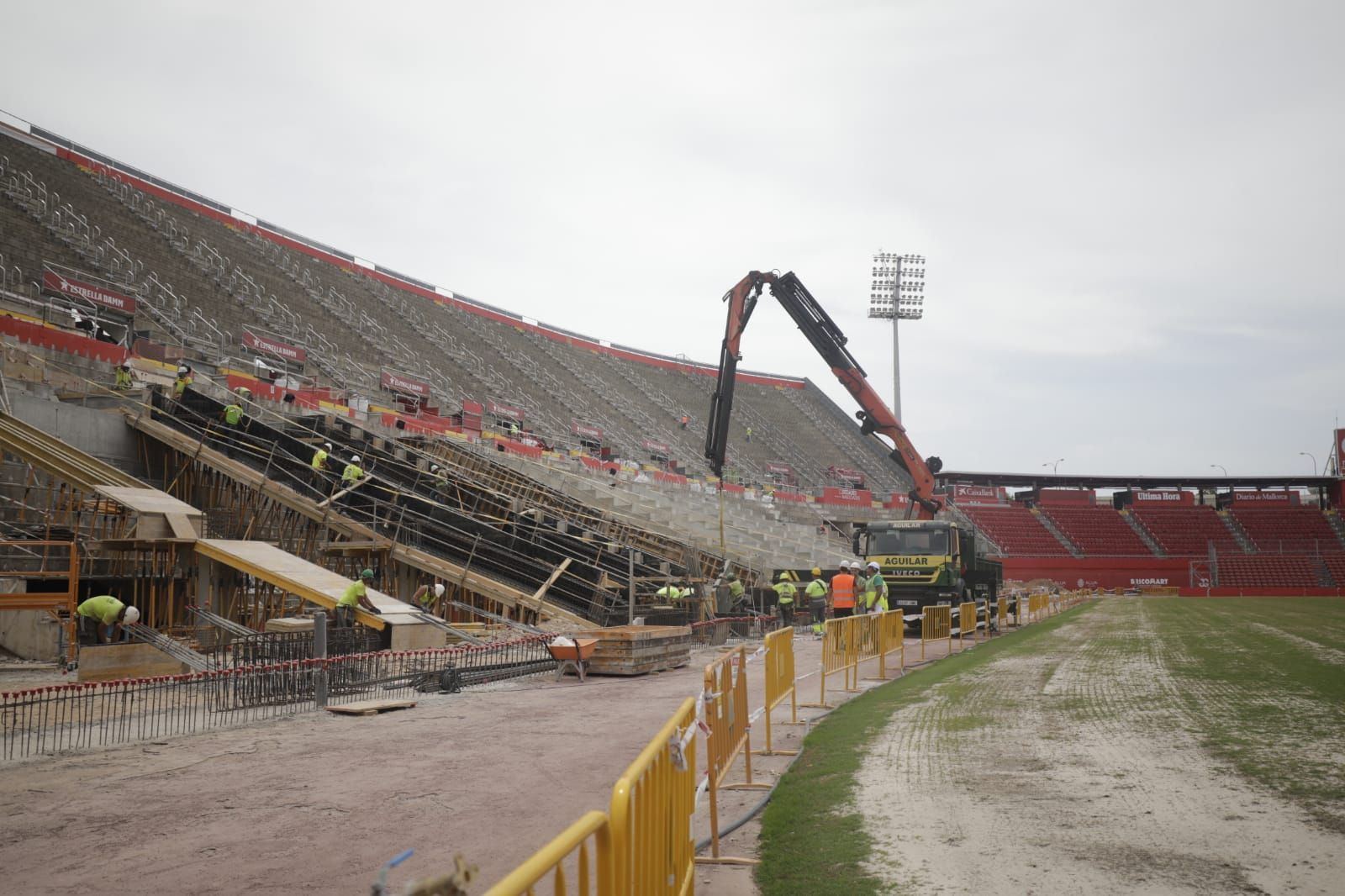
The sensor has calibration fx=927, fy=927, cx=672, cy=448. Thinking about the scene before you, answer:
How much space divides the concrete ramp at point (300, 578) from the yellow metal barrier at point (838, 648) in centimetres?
808

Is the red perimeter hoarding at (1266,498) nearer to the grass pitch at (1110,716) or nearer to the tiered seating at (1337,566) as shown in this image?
the tiered seating at (1337,566)

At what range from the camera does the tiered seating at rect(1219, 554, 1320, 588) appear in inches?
2176

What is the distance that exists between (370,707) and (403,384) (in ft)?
101

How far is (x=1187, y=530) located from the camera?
211ft

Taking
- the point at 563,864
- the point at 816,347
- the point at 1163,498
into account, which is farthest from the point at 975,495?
the point at 563,864

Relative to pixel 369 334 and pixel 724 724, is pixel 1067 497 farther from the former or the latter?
pixel 724 724

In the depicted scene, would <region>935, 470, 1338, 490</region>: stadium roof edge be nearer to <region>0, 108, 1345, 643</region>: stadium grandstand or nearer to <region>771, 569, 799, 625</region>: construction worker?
<region>0, 108, 1345, 643</region>: stadium grandstand

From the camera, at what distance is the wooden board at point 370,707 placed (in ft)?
40.7

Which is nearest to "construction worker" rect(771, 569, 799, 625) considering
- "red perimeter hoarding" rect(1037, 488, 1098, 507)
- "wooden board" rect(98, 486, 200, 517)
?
"wooden board" rect(98, 486, 200, 517)

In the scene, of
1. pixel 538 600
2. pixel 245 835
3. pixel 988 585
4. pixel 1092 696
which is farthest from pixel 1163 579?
→ pixel 245 835

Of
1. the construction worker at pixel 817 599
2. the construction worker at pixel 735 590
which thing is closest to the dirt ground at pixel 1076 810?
the construction worker at pixel 817 599

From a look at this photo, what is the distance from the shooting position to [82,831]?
22.3ft

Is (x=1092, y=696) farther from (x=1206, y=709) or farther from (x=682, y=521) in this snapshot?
(x=682, y=521)

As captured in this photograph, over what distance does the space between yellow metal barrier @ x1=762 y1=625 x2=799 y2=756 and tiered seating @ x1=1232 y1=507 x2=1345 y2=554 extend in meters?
62.5
